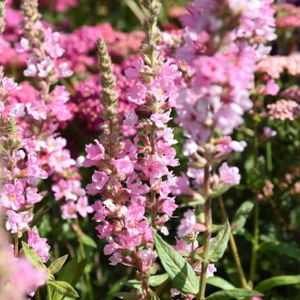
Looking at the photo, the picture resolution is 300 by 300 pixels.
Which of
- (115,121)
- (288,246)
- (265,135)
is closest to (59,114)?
(115,121)

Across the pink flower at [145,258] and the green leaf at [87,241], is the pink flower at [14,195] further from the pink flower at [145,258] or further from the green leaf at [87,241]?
the green leaf at [87,241]

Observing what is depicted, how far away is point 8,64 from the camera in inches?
142

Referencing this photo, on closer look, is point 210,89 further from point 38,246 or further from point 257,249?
point 257,249

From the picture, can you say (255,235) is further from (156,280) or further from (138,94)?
(138,94)

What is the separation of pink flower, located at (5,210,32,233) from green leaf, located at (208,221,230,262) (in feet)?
1.85

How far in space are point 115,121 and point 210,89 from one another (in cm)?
54

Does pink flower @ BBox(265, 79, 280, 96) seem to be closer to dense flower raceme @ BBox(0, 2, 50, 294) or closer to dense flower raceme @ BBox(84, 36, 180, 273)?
dense flower raceme @ BBox(84, 36, 180, 273)

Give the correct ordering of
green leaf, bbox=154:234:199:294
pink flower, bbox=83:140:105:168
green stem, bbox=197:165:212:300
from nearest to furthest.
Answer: green stem, bbox=197:165:212:300 < green leaf, bbox=154:234:199:294 < pink flower, bbox=83:140:105:168

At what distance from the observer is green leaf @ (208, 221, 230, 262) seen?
6.10 ft

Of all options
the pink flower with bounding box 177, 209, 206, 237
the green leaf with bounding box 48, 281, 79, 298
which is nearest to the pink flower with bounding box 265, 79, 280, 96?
the pink flower with bounding box 177, 209, 206, 237

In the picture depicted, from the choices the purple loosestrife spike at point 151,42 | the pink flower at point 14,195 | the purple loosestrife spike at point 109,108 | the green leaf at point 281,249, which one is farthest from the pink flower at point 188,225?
→ the green leaf at point 281,249

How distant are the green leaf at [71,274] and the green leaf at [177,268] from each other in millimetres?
380

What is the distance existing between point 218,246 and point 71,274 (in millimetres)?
517

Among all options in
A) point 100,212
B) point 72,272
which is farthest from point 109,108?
point 72,272
